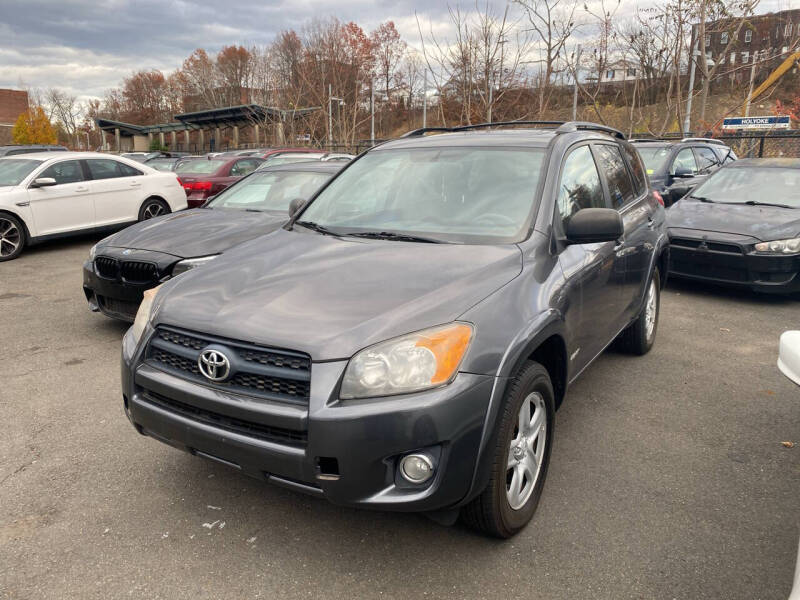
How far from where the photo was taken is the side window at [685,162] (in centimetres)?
1113

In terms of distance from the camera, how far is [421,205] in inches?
138

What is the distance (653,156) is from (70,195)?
10.3 meters

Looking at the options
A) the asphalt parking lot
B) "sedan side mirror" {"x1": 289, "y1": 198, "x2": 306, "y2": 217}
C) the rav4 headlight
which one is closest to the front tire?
the asphalt parking lot

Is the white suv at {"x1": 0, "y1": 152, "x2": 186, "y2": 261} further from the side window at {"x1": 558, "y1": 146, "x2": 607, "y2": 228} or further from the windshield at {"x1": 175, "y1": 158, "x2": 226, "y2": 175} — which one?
the side window at {"x1": 558, "y1": 146, "x2": 607, "y2": 228}

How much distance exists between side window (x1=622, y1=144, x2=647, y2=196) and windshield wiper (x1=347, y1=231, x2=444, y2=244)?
8.03 ft

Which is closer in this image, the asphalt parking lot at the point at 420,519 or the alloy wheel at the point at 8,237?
the asphalt parking lot at the point at 420,519

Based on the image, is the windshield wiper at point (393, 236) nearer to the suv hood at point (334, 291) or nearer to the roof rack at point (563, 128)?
the suv hood at point (334, 291)

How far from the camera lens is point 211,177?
12602mm

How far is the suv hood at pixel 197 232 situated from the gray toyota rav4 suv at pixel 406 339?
1.97m

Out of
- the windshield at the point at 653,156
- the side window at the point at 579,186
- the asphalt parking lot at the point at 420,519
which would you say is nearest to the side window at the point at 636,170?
the side window at the point at 579,186

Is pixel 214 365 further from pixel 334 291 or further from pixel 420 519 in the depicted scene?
pixel 420 519

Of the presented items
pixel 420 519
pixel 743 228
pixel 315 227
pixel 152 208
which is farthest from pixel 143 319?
pixel 152 208

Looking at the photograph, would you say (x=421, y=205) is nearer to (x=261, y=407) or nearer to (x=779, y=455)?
(x=261, y=407)

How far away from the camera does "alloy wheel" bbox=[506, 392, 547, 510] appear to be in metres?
2.66
